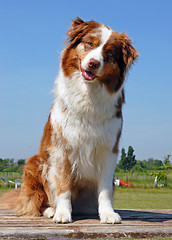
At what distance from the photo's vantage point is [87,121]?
3.41 meters

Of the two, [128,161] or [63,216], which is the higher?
[128,161]

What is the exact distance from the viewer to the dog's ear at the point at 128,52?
3.53 meters

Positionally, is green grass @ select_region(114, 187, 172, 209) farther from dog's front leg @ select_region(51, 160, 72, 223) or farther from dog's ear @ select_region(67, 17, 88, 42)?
dog's ear @ select_region(67, 17, 88, 42)

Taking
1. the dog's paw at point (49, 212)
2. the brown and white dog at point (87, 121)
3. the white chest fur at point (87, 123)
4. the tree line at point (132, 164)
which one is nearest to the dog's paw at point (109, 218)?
the brown and white dog at point (87, 121)

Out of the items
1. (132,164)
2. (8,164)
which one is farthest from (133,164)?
(8,164)

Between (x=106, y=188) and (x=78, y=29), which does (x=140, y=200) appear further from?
(x=78, y=29)

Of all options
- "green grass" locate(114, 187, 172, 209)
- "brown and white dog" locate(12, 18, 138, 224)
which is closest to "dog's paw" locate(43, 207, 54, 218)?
"brown and white dog" locate(12, 18, 138, 224)

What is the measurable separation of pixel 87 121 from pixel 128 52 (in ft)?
3.22

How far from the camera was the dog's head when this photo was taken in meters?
3.24

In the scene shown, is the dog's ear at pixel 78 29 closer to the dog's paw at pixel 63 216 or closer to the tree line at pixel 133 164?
the dog's paw at pixel 63 216

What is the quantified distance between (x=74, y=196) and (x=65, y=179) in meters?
0.42

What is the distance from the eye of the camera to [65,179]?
3.45 meters

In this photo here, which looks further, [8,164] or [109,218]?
[8,164]

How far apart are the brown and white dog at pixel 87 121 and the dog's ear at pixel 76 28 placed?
0.01 metres
